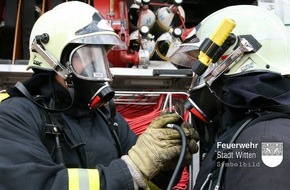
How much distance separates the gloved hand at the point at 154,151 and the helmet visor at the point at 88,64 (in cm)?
30

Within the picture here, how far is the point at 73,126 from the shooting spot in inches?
67.1

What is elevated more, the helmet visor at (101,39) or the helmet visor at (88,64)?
the helmet visor at (101,39)

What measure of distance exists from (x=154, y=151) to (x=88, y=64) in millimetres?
455

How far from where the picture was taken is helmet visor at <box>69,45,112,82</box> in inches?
67.3

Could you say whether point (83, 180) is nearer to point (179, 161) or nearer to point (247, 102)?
point (179, 161)

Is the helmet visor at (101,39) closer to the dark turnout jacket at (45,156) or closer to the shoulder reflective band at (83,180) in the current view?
the dark turnout jacket at (45,156)

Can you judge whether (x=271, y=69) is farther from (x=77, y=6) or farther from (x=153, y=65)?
(x=153, y=65)

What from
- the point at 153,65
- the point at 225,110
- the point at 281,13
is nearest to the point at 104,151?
the point at 225,110

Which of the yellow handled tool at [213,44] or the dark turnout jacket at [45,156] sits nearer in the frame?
the dark turnout jacket at [45,156]

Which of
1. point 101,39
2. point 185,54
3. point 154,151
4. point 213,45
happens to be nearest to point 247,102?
point 213,45

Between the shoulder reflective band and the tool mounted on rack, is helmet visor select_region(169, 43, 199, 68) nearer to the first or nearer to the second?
the tool mounted on rack

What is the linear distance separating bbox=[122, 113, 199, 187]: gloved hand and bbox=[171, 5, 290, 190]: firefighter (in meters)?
0.13

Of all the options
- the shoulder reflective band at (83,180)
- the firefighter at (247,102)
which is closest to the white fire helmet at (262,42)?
the firefighter at (247,102)

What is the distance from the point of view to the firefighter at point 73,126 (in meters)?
1.41
